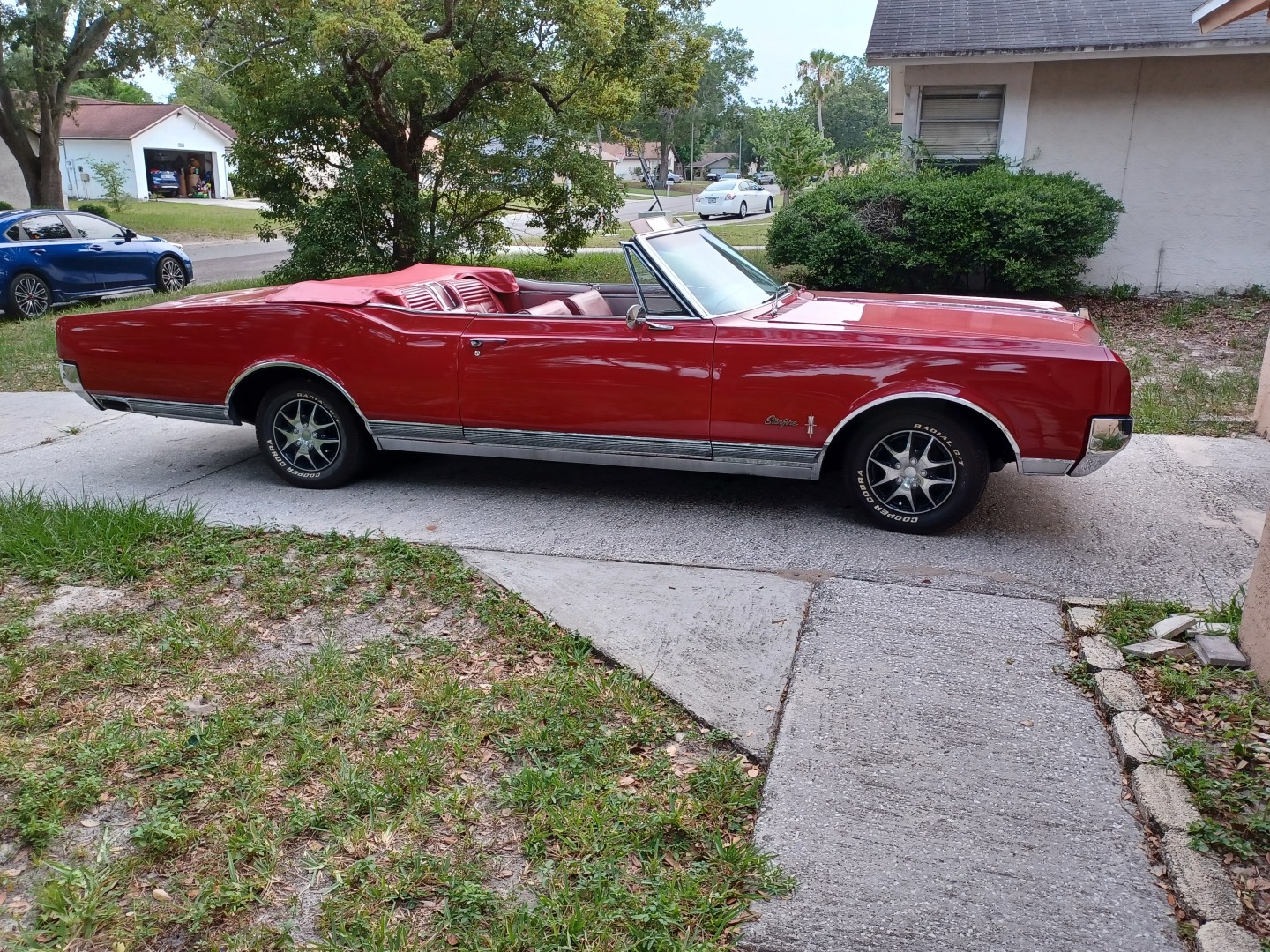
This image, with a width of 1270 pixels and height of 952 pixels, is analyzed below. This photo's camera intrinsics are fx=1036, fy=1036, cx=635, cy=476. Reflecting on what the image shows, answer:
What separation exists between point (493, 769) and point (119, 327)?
4.23m

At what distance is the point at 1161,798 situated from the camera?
10.3 feet

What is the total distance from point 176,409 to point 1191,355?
28.9 feet

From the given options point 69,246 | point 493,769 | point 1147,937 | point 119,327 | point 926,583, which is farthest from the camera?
point 69,246

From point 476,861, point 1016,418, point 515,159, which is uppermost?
point 515,159

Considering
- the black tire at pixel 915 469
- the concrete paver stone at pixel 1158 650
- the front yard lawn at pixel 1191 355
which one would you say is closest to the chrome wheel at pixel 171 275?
the front yard lawn at pixel 1191 355

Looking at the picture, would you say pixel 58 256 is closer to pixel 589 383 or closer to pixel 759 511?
pixel 589 383

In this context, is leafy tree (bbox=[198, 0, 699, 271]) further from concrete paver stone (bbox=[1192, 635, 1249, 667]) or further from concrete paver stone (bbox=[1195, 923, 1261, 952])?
concrete paver stone (bbox=[1195, 923, 1261, 952])

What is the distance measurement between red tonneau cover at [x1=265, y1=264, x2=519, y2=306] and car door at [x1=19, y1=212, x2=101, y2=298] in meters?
9.47

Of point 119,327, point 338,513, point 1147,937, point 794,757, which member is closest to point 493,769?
point 794,757

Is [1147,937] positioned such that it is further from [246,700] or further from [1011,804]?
[246,700]

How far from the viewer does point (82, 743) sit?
3.50 m

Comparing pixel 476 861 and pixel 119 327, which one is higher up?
pixel 119 327

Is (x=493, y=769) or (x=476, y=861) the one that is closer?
(x=476, y=861)

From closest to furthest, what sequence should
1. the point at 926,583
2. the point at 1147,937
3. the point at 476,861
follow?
the point at 1147,937, the point at 476,861, the point at 926,583
